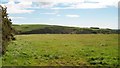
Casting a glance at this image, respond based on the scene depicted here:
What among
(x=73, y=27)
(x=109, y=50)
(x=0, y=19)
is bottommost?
(x=73, y=27)

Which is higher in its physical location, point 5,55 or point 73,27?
point 5,55

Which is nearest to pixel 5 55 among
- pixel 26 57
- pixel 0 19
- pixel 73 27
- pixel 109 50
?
pixel 26 57

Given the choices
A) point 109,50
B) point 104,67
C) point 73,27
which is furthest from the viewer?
point 73,27

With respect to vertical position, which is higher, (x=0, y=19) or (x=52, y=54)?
(x=0, y=19)

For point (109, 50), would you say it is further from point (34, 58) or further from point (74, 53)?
point (34, 58)

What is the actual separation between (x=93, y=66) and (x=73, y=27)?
108077 mm

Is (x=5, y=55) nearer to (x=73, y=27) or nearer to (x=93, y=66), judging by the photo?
(x=93, y=66)

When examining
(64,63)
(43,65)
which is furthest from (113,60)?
(43,65)

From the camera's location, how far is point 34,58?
35.9 meters

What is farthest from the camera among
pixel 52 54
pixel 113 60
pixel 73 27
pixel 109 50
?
pixel 73 27

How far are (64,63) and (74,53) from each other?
5876 millimetres

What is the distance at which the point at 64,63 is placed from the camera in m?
33.4

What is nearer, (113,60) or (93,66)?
(93,66)

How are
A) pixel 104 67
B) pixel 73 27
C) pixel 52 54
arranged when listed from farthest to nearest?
→ 1. pixel 73 27
2. pixel 52 54
3. pixel 104 67
